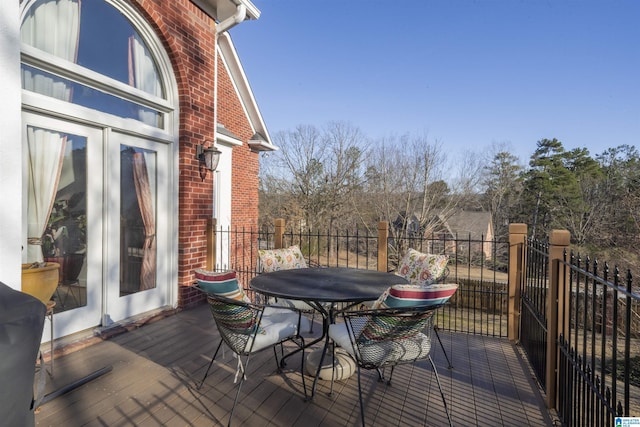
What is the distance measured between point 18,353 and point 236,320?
1176mm

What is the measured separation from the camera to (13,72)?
2.71m

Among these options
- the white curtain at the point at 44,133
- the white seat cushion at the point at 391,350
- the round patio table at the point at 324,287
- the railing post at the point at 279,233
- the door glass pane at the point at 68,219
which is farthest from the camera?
the railing post at the point at 279,233

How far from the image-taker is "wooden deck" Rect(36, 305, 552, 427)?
2.32m

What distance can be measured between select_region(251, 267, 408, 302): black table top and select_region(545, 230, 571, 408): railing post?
1193 mm

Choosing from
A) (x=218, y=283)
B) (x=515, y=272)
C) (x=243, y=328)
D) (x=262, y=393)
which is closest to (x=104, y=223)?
(x=218, y=283)

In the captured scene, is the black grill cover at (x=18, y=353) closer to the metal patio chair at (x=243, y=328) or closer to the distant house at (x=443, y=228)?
the metal patio chair at (x=243, y=328)

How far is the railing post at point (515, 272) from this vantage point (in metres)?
3.81

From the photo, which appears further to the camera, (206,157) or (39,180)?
(206,157)

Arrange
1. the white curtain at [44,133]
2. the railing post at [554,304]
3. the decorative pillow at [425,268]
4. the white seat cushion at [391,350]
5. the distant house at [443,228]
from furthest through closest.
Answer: the distant house at [443,228]
the decorative pillow at [425,268]
the white curtain at [44,133]
the railing post at [554,304]
the white seat cushion at [391,350]

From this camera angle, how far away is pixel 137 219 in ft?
13.7

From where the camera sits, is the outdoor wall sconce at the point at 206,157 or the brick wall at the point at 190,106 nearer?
the brick wall at the point at 190,106

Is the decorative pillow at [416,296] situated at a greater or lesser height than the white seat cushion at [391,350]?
greater

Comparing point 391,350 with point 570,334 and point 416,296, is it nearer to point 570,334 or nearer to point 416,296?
→ point 416,296

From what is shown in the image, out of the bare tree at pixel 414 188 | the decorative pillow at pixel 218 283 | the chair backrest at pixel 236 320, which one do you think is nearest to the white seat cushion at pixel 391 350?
the chair backrest at pixel 236 320
